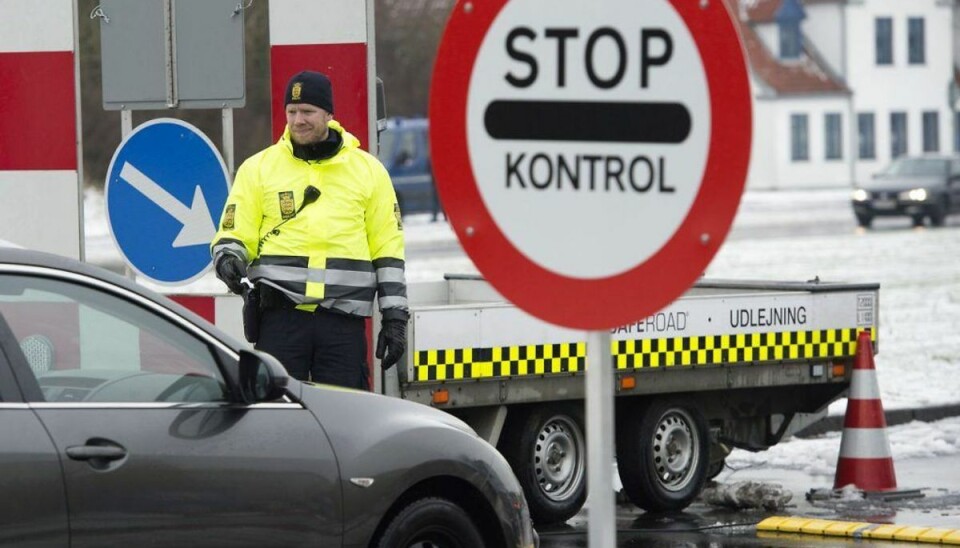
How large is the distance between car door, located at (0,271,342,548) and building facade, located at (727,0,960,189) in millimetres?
70329

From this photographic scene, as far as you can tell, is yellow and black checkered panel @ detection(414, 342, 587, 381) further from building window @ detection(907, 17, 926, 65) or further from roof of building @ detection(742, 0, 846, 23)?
building window @ detection(907, 17, 926, 65)

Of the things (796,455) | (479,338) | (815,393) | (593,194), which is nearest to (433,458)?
(593,194)

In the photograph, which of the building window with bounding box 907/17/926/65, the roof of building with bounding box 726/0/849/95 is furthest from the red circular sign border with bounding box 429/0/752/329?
the building window with bounding box 907/17/926/65

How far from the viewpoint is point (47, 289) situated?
554cm

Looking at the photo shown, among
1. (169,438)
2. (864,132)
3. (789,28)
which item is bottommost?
(169,438)

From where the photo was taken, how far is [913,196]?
4328 cm

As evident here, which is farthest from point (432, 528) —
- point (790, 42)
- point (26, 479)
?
point (790, 42)

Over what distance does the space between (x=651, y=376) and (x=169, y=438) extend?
4903mm

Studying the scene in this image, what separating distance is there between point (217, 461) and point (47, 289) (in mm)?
650

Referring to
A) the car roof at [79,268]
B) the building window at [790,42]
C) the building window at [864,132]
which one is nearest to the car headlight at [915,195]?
the building window at [790,42]

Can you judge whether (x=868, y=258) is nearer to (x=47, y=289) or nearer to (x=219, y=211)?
(x=219, y=211)

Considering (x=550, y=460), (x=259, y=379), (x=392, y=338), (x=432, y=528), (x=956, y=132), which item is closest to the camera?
(x=259, y=379)

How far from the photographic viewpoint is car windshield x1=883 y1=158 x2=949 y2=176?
4438 centimetres

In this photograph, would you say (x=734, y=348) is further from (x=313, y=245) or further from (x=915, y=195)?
(x=915, y=195)
